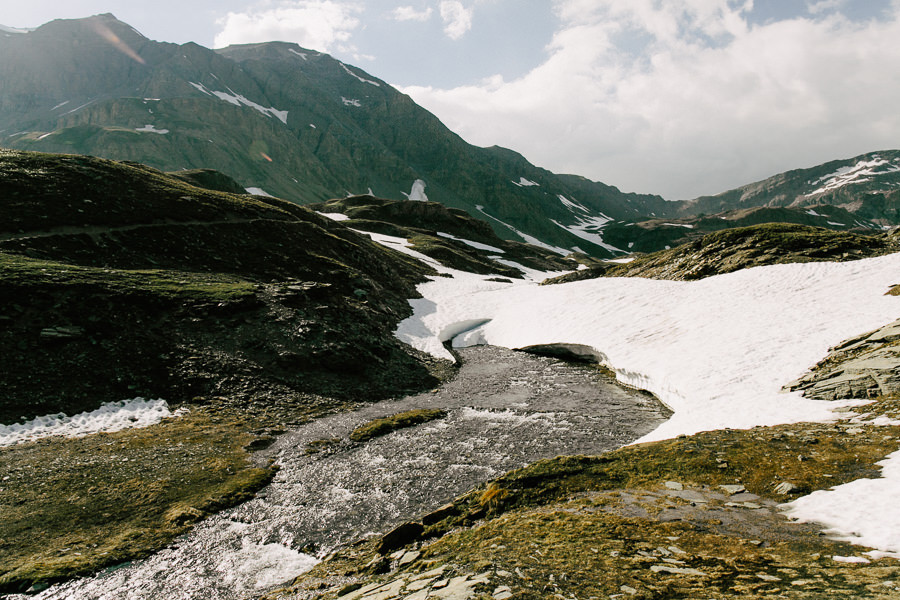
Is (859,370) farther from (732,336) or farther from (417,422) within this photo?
(417,422)

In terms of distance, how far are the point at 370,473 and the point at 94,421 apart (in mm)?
14506

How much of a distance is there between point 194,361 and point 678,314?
34.3m

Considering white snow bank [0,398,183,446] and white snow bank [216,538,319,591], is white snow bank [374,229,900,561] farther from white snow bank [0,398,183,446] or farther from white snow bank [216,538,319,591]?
white snow bank [0,398,183,446]

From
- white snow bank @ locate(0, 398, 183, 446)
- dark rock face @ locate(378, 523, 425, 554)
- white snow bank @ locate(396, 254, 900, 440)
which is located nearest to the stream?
dark rock face @ locate(378, 523, 425, 554)

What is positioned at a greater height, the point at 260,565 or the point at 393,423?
the point at 393,423

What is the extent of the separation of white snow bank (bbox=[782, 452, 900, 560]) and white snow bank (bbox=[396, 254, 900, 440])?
6619 millimetres

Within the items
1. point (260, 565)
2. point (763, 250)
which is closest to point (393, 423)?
point (260, 565)

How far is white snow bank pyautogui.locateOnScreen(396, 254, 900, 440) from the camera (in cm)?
1980

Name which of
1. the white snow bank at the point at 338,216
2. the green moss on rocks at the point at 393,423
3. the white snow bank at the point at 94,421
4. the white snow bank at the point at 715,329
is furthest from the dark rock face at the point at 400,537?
the white snow bank at the point at 338,216

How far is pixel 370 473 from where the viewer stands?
17219 millimetres

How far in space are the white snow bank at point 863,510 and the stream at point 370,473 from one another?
9.32m

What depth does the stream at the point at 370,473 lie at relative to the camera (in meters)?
11.5

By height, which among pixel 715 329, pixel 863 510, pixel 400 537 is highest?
pixel 715 329

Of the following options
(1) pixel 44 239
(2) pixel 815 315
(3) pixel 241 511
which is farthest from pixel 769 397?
(1) pixel 44 239
